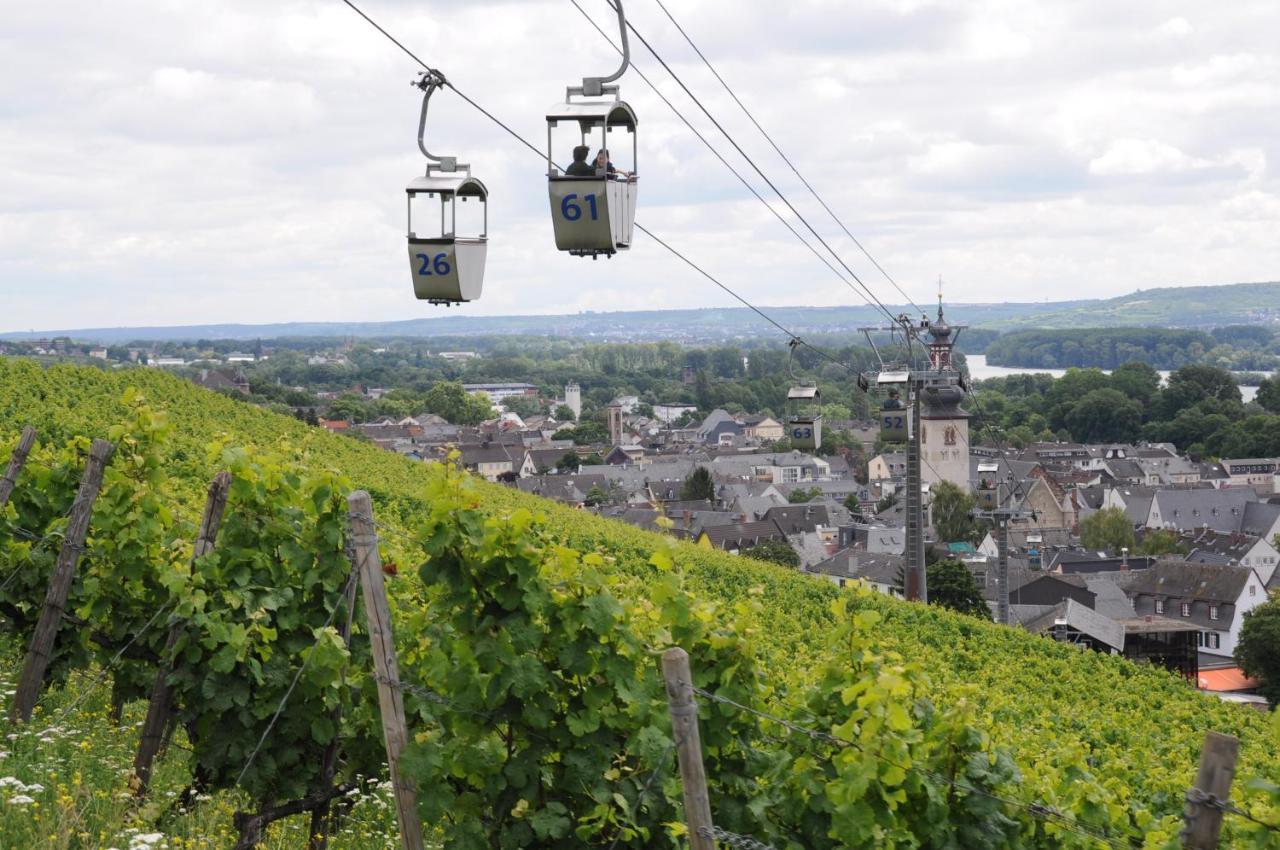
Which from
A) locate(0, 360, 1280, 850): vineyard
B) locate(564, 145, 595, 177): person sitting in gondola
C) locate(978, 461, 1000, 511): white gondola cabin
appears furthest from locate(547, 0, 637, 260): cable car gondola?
locate(978, 461, 1000, 511): white gondola cabin

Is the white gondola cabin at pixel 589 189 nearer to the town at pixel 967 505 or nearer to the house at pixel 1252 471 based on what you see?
the town at pixel 967 505

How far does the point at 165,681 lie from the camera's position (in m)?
6.67

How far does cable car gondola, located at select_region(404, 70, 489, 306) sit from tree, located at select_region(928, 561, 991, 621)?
3151 centimetres

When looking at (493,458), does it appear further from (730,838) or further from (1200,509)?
(730,838)

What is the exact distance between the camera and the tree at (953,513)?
83062mm

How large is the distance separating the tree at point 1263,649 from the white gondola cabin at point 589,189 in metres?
36.1

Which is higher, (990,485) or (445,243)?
(445,243)

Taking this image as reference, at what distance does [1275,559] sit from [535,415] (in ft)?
424

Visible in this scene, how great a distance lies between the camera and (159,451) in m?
7.54

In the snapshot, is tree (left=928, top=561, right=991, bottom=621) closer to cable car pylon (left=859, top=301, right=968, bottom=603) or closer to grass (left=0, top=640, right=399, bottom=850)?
cable car pylon (left=859, top=301, right=968, bottom=603)

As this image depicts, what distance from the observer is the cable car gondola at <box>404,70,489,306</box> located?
10312 millimetres

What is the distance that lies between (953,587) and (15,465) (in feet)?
114

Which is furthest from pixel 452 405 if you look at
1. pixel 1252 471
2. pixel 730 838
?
pixel 730 838

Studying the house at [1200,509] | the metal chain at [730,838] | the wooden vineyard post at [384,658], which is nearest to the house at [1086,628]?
the wooden vineyard post at [384,658]
